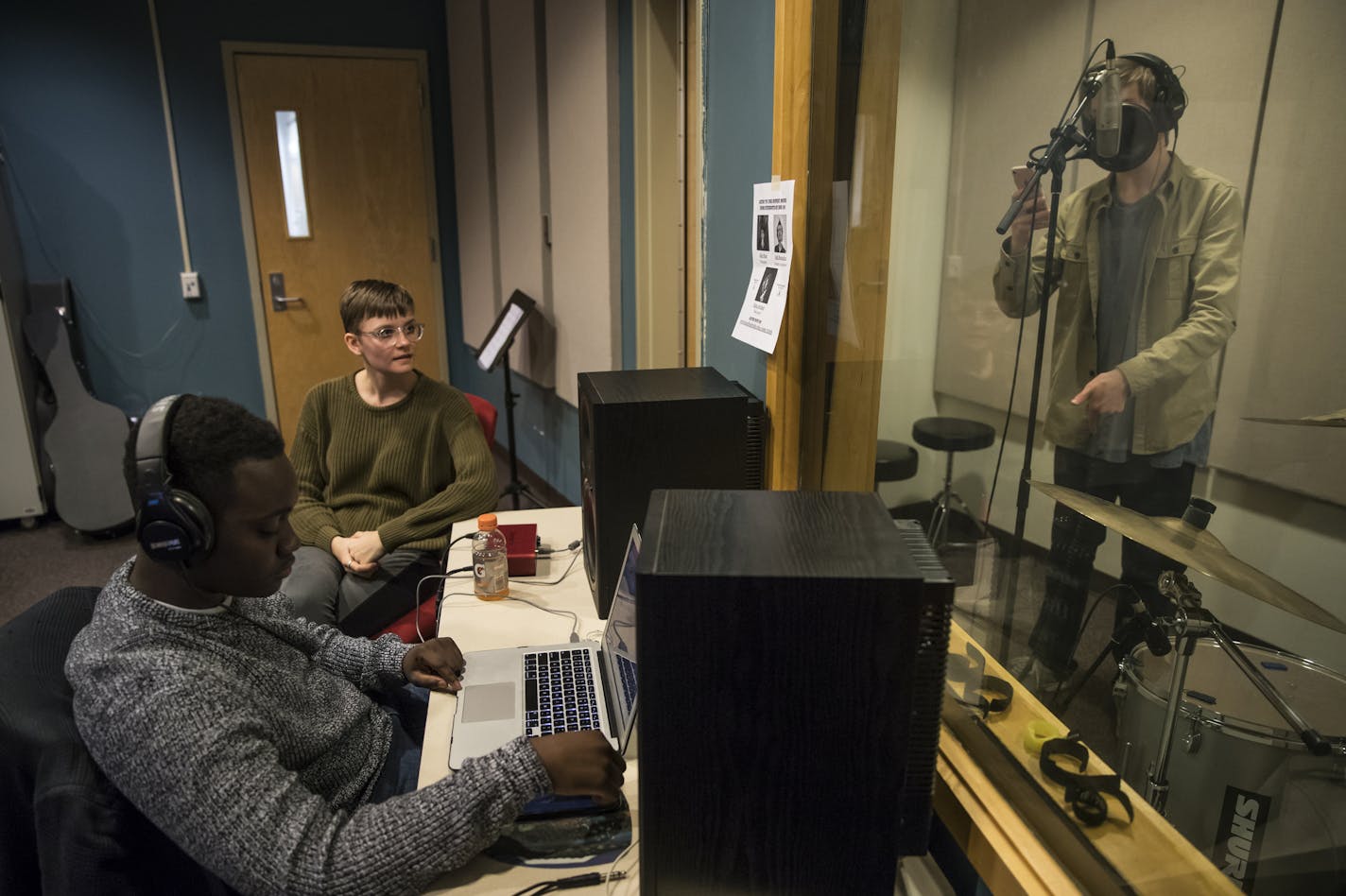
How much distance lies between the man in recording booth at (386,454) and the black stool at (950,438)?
1.15 metres

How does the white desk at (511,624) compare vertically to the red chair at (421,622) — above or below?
above

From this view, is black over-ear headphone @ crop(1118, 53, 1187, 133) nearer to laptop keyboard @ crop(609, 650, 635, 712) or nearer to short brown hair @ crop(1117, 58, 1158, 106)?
short brown hair @ crop(1117, 58, 1158, 106)

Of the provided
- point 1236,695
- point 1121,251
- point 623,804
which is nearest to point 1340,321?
point 1121,251

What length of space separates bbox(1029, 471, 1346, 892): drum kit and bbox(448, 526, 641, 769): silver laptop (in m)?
0.65

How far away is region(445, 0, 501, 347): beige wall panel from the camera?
4312mm

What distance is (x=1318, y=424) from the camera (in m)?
0.92

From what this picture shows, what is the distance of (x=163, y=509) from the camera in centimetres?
99

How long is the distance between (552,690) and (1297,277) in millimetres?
1135

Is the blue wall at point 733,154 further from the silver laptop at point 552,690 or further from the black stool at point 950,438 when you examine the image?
the silver laptop at point 552,690

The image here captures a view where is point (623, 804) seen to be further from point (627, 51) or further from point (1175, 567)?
point (627, 51)

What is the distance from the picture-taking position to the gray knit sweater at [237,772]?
922 mm

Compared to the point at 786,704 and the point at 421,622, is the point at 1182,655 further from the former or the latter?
the point at 421,622

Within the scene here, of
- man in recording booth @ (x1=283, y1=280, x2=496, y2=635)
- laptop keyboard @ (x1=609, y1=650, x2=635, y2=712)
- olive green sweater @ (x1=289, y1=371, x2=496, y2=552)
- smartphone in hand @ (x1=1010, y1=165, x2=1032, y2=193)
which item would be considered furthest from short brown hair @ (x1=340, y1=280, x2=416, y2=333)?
smartphone in hand @ (x1=1010, y1=165, x2=1032, y2=193)

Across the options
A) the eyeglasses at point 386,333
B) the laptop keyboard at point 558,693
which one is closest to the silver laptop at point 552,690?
the laptop keyboard at point 558,693
